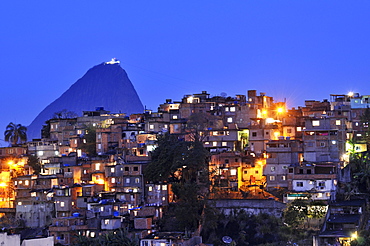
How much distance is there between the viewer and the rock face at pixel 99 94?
107125 mm

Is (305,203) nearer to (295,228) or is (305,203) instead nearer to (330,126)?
(295,228)

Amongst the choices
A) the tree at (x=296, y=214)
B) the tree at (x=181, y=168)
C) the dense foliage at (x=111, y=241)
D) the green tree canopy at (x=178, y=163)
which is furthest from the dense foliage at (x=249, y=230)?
the dense foliage at (x=111, y=241)

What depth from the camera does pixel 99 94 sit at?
381ft

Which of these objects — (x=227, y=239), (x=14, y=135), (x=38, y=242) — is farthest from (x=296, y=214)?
(x=14, y=135)

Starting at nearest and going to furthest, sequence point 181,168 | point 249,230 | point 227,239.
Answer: point 227,239 → point 249,230 → point 181,168

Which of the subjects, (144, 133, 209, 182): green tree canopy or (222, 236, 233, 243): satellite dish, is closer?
(222, 236, 233, 243): satellite dish

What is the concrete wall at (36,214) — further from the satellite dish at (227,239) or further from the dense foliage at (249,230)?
the satellite dish at (227,239)

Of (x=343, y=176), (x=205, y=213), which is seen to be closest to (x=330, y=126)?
(x=343, y=176)

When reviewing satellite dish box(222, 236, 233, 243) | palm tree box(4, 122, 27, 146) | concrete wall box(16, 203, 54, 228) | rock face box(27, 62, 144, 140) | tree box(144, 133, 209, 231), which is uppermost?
rock face box(27, 62, 144, 140)

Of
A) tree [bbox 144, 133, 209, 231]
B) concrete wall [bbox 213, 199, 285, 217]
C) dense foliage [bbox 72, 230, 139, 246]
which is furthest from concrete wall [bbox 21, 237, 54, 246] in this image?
concrete wall [bbox 213, 199, 285, 217]

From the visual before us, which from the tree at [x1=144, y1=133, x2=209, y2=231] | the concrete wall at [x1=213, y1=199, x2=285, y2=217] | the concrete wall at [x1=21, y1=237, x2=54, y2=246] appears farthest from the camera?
the tree at [x1=144, y1=133, x2=209, y2=231]

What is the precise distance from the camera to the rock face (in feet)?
351

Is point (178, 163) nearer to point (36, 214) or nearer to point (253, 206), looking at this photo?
point (253, 206)

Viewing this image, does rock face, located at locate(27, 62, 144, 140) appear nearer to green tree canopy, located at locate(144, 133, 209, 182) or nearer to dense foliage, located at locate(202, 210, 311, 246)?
green tree canopy, located at locate(144, 133, 209, 182)
